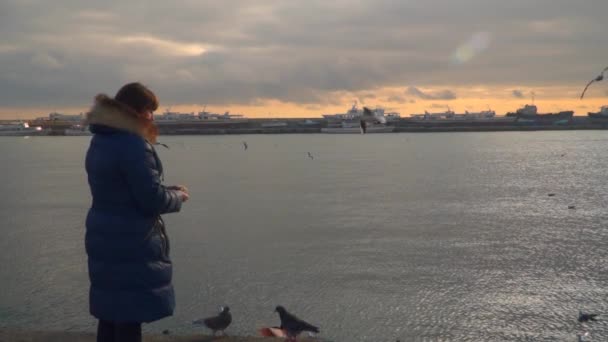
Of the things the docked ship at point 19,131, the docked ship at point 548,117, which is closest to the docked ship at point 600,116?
the docked ship at point 548,117

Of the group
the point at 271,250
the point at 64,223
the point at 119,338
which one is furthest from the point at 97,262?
the point at 64,223

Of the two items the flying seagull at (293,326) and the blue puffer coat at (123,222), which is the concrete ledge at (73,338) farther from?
the blue puffer coat at (123,222)

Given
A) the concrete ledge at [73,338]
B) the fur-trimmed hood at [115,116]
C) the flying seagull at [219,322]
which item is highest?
the fur-trimmed hood at [115,116]

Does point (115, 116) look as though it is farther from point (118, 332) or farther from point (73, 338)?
point (73, 338)

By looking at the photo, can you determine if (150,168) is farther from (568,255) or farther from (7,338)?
(568,255)

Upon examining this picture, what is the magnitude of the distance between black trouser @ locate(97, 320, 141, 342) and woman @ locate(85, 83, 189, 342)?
10 millimetres

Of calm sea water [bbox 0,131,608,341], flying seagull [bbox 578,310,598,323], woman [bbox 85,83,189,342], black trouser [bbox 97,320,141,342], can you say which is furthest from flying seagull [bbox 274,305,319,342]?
flying seagull [bbox 578,310,598,323]

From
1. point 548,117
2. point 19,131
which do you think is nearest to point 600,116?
point 548,117

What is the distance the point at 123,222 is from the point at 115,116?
16.8 inches

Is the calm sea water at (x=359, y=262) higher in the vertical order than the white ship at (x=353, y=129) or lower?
lower

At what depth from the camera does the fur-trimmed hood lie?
8.29ft

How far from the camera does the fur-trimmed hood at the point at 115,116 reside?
8.29 feet

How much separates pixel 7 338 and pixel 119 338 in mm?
1952

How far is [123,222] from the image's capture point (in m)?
2.53
